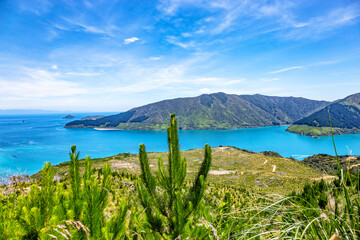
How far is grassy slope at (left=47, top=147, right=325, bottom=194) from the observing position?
109 feet

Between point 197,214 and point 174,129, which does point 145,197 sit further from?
point 174,129

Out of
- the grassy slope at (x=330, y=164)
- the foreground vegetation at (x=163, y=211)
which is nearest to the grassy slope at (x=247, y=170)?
the grassy slope at (x=330, y=164)

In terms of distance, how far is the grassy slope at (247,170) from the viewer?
33.2 metres

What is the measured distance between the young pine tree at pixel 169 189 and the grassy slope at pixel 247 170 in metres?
26.5

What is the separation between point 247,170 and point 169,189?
4891cm

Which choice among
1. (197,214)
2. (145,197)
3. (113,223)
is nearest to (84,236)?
(113,223)

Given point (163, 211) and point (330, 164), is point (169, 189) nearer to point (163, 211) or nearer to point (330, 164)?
point (163, 211)

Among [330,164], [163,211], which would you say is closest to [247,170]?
[330,164]

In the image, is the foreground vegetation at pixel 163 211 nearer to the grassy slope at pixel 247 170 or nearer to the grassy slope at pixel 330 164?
the grassy slope at pixel 330 164

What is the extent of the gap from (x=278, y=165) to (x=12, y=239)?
188ft

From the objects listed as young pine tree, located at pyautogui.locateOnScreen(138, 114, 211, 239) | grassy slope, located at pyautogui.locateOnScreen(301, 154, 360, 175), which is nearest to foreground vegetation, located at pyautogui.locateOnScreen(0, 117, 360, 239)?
young pine tree, located at pyautogui.locateOnScreen(138, 114, 211, 239)

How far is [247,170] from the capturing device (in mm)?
47062

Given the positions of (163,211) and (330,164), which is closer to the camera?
(163,211)

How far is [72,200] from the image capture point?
6.36ft
